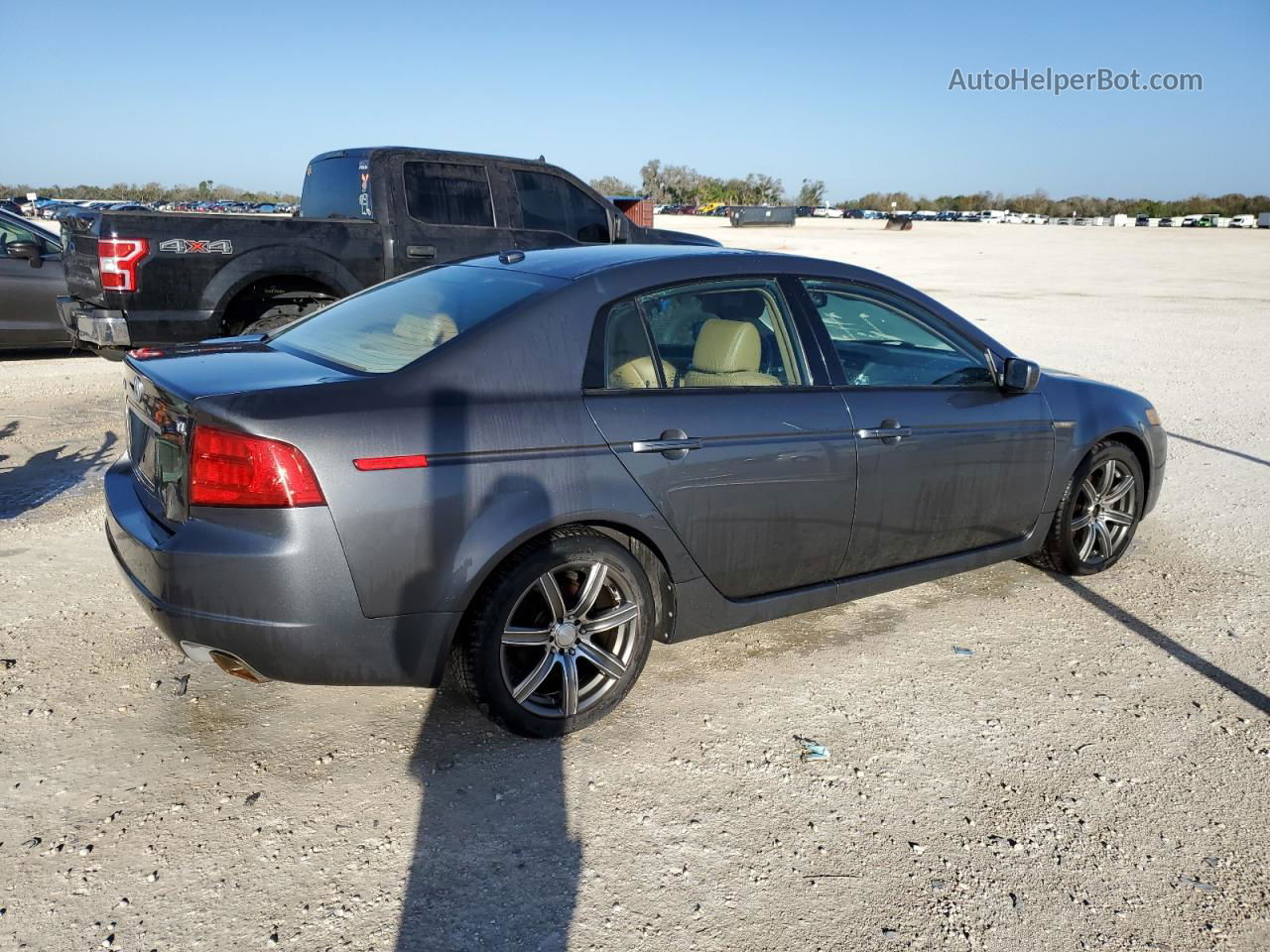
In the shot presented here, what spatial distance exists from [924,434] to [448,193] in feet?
18.2

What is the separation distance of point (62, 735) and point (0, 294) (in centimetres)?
855

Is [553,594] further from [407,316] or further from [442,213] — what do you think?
[442,213]

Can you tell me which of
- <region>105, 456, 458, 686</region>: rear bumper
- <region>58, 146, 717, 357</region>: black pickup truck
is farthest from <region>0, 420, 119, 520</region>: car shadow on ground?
<region>105, 456, 458, 686</region>: rear bumper

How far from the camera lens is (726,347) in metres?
3.83

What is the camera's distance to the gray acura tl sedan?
2889 millimetres

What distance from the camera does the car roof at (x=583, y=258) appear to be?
11.9 feet

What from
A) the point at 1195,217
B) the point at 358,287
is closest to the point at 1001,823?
the point at 358,287

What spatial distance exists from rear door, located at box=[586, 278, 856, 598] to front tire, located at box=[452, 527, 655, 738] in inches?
11.5

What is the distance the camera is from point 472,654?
3.15m

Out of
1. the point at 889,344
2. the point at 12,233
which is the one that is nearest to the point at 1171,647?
the point at 889,344

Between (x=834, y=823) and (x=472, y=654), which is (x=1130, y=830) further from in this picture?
(x=472, y=654)

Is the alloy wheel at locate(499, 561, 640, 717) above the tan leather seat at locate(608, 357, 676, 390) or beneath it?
beneath

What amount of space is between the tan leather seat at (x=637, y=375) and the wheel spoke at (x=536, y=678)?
3.10ft

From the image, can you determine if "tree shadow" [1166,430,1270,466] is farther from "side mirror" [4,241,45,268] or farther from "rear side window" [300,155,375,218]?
"side mirror" [4,241,45,268]
